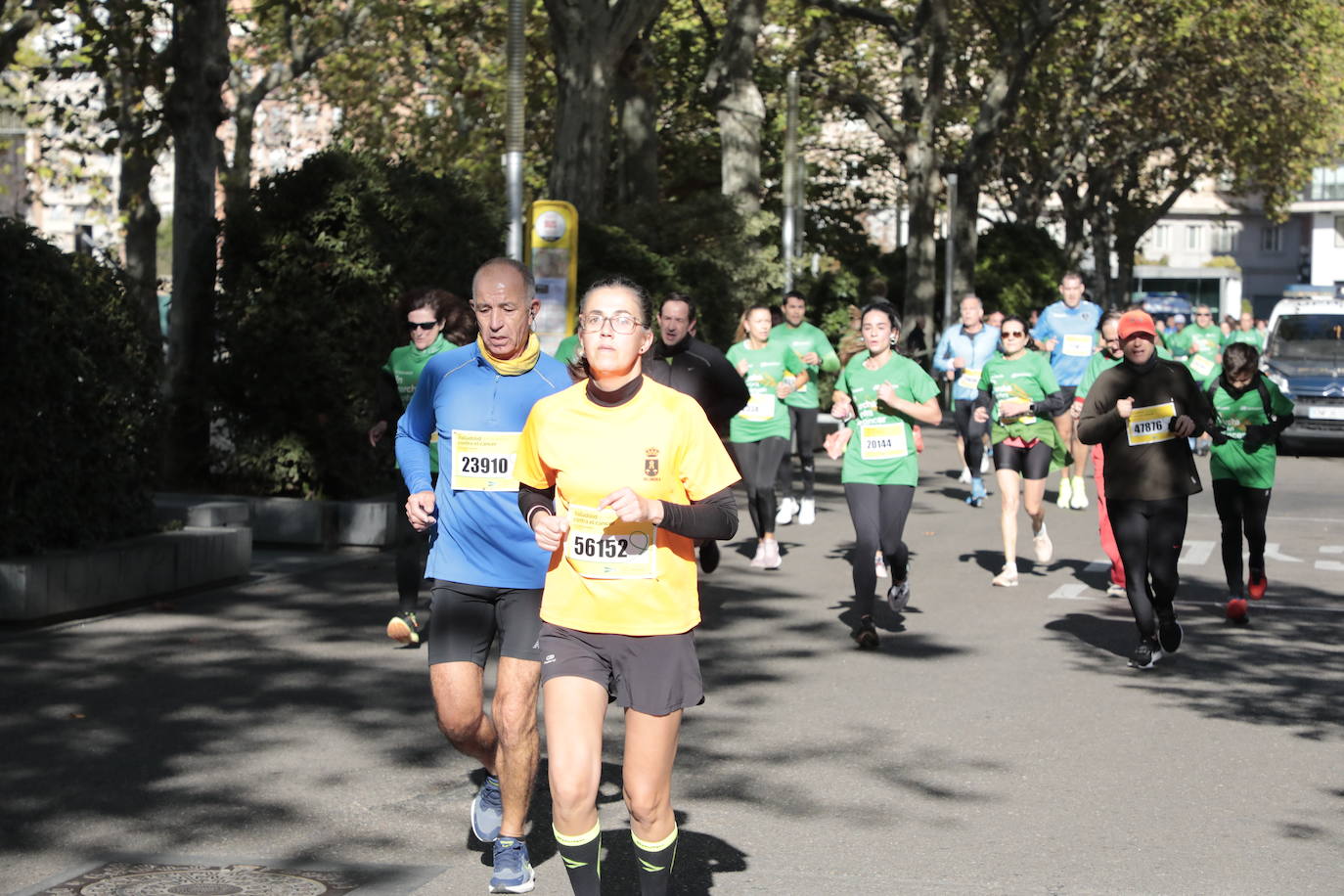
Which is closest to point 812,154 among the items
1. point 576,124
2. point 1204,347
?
point 1204,347

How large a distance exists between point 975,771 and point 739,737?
1.10m

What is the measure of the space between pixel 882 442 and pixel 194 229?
323 inches

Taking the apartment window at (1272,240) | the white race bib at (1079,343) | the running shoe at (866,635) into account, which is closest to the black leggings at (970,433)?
the white race bib at (1079,343)

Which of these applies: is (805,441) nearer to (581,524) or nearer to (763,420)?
(763,420)

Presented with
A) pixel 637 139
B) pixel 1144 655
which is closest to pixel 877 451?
pixel 1144 655

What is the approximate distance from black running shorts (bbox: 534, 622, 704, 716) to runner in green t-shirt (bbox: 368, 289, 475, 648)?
3684mm

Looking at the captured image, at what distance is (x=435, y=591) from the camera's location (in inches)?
243

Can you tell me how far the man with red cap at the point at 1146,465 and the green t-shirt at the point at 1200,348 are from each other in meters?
16.8

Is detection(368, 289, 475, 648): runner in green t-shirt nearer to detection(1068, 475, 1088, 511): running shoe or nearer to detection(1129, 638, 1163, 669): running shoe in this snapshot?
detection(1129, 638, 1163, 669): running shoe

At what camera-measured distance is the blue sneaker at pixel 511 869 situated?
575 centimetres

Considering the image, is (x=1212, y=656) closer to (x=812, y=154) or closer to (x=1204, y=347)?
(x=1204, y=347)

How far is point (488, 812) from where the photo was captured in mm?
6223

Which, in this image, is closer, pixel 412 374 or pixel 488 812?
pixel 488 812

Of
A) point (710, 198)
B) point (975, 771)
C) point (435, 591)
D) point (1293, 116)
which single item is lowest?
point (975, 771)
